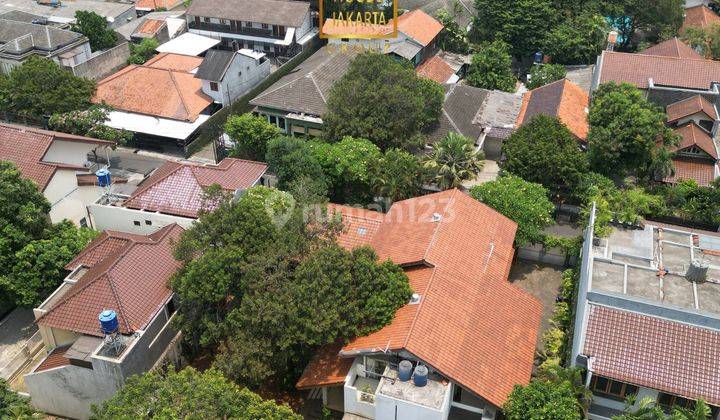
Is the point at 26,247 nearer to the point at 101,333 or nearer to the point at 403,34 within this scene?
the point at 101,333

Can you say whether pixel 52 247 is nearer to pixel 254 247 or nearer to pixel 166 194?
pixel 166 194

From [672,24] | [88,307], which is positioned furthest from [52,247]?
[672,24]

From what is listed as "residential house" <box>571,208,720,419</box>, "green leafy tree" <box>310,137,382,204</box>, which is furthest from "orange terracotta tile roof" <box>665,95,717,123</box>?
"green leafy tree" <box>310,137,382,204</box>

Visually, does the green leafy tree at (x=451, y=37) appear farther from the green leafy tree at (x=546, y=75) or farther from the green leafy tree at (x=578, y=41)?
the green leafy tree at (x=546, y=75)

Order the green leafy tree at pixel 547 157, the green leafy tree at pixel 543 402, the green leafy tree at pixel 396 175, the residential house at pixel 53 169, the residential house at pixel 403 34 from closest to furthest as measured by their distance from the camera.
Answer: the green leafy tree at pixel 543 402
the residential house at pixel 53 169
the green leafy tree at pixel 396 175
the green leafy tree at pixel 547 157
the residential house at pixel 403 34

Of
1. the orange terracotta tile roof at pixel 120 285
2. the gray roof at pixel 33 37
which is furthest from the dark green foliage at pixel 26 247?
the gray roof at pixel 33 37

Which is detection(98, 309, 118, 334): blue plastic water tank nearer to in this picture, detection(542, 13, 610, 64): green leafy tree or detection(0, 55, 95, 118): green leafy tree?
detection(0, 55, 95, 118): green leafy tree

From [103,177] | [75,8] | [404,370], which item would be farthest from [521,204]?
[75,8]
